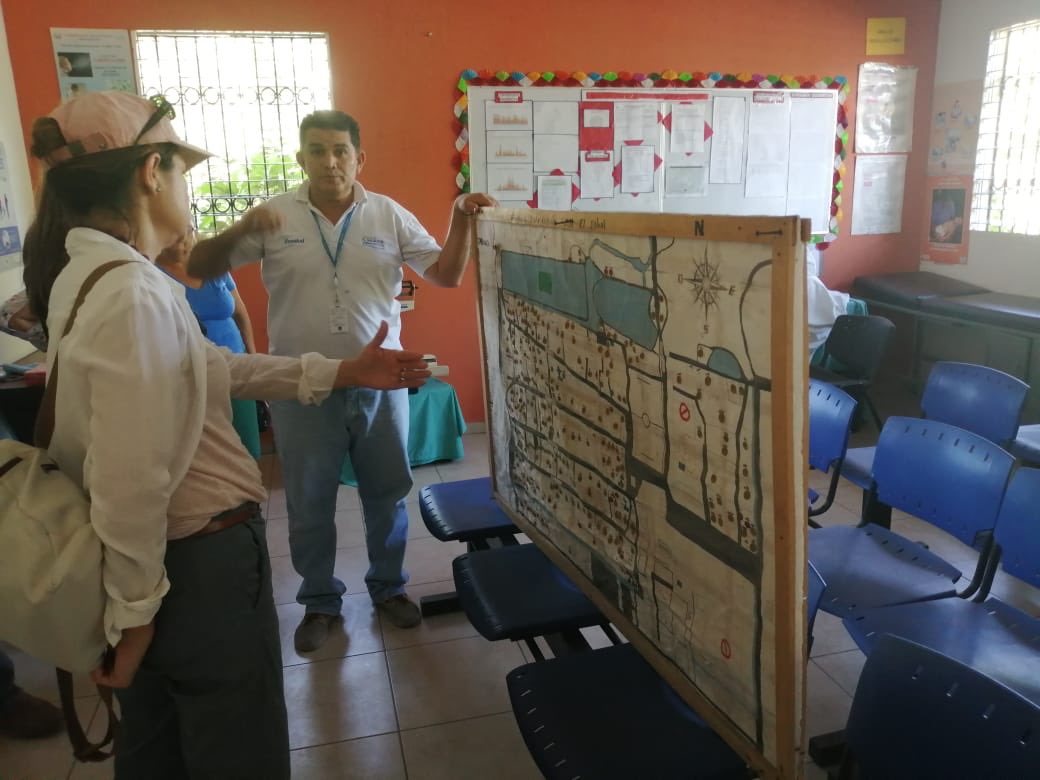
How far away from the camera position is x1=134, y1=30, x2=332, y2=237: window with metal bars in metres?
3.89

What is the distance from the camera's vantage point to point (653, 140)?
4426 mm

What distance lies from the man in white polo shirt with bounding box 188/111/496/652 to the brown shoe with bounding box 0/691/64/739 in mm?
680

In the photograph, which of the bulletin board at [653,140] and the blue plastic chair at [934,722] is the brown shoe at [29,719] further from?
the bulletin board at [653,140]

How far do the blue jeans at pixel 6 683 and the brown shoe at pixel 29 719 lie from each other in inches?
0.5

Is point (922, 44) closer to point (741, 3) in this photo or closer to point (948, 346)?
point (741, 3)

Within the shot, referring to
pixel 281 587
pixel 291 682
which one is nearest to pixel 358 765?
pixel 291 682

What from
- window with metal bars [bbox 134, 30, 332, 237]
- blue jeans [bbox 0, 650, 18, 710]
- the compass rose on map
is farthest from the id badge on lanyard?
window with metal bars [bbox 134, 30, 332, 237]

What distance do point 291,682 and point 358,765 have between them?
0.44 meters

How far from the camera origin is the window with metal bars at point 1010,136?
14.0 feet

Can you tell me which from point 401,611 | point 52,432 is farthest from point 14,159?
point 52,432

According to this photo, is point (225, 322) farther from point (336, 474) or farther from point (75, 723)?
point (75, 723)

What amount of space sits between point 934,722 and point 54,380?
4.37ft

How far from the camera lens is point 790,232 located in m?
0.87

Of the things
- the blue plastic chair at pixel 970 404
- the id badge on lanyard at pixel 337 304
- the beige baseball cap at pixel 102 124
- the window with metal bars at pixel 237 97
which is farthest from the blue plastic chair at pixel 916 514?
the window with metal bars at pixel 237 97
